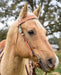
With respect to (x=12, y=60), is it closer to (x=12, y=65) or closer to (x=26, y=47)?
(x=12, y=65)

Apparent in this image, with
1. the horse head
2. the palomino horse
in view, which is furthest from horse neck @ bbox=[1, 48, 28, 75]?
the horse head

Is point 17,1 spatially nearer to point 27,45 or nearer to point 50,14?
point 50,14

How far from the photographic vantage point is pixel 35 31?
79.5 inches

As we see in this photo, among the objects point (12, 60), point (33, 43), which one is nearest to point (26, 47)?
point (33, 43)

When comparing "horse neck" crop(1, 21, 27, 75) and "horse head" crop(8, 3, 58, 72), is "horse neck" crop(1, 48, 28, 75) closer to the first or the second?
"horse neck" crop(1, 21, 27, 75)

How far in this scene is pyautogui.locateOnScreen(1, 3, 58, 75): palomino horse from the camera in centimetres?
188

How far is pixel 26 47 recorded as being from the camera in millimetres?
2119

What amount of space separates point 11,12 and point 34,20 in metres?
10.6

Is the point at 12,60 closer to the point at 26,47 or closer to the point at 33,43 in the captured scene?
the point at 26,47

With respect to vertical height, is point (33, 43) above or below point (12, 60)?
above

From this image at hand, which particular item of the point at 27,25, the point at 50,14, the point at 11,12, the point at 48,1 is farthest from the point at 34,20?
the point at 48,1

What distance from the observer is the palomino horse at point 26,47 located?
6.15 ft

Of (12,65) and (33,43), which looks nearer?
(33,43)

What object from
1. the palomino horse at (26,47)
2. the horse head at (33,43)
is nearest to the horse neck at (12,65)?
the palomino horse at (26,47)
